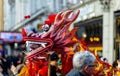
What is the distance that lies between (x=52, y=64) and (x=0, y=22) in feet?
140

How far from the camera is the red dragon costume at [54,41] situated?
824 centimetres

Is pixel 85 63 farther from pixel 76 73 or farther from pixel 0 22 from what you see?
pixel 0 22

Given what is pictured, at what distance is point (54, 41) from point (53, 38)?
6cm

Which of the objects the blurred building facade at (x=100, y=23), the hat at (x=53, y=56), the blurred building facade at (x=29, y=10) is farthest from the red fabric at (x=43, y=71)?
the blurred building facade at (x=29, y=10)

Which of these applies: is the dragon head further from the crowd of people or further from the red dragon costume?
the crowd of people

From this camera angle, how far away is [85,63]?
5633mm

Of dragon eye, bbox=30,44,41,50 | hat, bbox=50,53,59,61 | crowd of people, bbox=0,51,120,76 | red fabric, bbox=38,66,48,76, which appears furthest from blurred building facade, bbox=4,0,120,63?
dragon eye, bbox=30,44,41,50

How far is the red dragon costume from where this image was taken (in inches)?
324

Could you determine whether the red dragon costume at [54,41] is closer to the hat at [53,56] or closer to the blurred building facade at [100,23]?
the hat at [53,56]

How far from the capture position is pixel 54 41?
8266 mm

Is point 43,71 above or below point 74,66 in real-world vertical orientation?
below

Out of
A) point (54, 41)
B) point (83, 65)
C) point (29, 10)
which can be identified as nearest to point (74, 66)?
point (83, 65)

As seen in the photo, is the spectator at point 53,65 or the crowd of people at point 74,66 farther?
the spectator at point 53,65

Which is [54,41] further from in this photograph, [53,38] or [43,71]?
[43,71]
